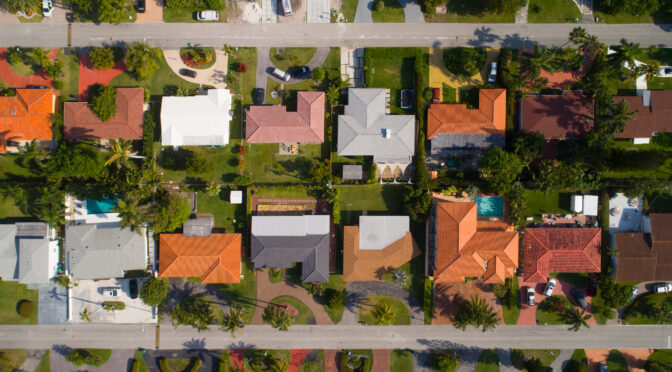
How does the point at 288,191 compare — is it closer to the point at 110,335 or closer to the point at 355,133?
the point at 355,133

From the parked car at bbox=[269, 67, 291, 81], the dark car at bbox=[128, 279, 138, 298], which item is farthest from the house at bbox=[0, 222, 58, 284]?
the parked car at bbox=[269, 67, 291, 81]

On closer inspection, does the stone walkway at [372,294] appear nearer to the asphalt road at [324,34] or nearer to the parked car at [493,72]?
the parked car at [493,72]

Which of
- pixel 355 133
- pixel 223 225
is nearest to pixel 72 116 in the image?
pixel 223 225

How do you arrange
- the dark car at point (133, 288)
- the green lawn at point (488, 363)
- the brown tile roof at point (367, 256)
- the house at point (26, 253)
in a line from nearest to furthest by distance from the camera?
the house at point (26, 253), the brown tile roof at point (367, 256), the dark car at point (133, 288), the green lawn at point (488, 363)

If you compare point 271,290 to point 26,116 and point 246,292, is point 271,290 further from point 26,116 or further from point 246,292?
point 26,116

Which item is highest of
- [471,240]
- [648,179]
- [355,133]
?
[355,133]

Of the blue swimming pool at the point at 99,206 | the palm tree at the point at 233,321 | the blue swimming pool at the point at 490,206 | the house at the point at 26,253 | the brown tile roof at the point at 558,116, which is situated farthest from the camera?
the blue swimming pool at the point at 490,206

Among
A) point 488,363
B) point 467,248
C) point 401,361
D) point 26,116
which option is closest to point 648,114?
point 467,248

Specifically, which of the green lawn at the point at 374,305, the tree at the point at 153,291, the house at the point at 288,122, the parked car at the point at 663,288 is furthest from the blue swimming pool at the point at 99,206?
the parked car at the point at 663,288

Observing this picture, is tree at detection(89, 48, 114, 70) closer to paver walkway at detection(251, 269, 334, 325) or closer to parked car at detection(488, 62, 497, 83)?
paver walkway at detection(251, 269, 334, 325)
